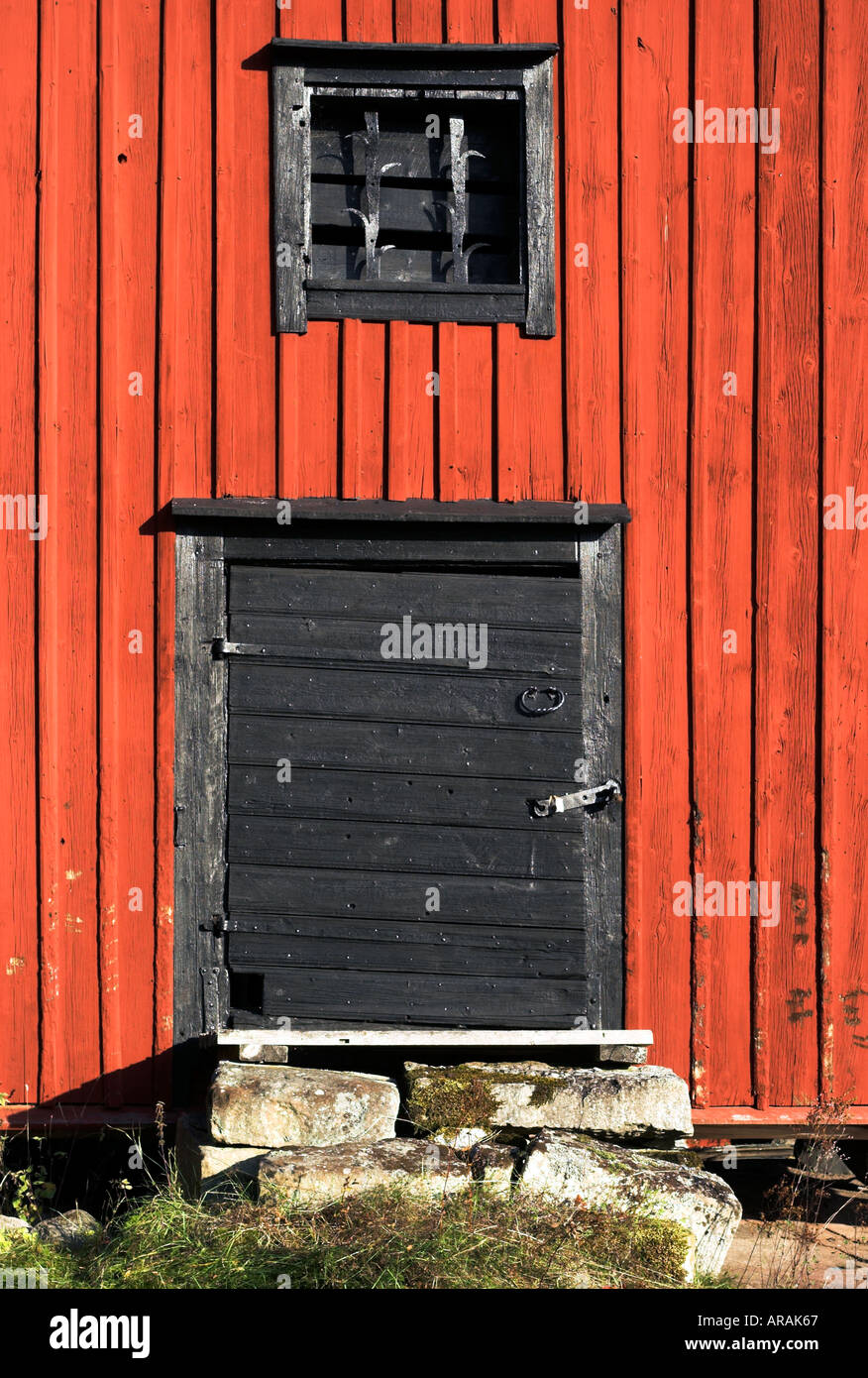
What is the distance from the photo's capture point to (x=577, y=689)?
557 cm

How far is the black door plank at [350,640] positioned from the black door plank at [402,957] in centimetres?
121

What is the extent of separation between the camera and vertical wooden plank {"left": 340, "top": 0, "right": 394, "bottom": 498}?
18.2 ft

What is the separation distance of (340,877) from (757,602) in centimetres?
224

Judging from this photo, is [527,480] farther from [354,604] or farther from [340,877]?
[340,877]

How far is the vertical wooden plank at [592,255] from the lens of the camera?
18.5 ft

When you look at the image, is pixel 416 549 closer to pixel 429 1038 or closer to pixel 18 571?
pixel 18 571

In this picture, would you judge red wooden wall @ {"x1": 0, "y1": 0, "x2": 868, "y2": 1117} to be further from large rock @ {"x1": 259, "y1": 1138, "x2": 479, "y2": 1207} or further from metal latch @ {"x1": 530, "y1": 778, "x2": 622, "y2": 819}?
large rock @ {"x1": 259, "y1": 1138, "x2": 479, "y2": 1207}

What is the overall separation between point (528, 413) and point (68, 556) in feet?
7.04

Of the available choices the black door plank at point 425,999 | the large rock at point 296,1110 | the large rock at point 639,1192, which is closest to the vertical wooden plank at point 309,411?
the black door plank at point 425,999

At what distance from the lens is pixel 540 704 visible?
554 centimetres

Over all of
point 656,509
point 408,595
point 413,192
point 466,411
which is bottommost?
point 408,595

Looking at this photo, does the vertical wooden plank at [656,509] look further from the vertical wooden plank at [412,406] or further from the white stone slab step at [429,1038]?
the vertical wooden plank at [412,406]

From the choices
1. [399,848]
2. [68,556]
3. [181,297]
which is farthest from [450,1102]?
[181,297]

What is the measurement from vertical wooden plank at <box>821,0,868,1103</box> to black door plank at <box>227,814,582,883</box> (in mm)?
1261
